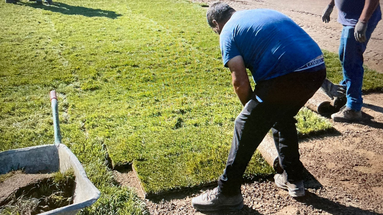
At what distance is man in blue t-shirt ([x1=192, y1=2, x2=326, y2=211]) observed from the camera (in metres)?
3.05

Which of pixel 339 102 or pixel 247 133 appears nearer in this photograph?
pixel 247 133

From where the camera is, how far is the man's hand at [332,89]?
549 centimetres

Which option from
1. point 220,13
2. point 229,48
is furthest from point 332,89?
point 229,48

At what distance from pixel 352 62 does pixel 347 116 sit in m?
0.81

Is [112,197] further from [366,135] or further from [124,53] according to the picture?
[124,53]

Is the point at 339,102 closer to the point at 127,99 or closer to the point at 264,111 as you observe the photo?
the point at 264,111

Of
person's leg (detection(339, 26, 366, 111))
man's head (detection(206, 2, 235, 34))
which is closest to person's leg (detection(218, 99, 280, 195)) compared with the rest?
man's head (detection(206, 2, 235, 34))

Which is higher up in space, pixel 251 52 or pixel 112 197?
pixel 251 52

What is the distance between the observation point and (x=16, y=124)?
518 centimetres

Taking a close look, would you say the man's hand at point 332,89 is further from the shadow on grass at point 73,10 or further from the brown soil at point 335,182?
the shadow on grass at point 73,10

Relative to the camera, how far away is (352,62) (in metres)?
5.29

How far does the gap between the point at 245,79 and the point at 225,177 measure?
96cm

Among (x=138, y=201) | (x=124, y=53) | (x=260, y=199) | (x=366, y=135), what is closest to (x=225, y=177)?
(x=260, y=199)

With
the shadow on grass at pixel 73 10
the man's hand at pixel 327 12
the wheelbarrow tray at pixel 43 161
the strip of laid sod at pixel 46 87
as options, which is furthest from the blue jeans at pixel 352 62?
the shadow on grass at pixel 73 10
